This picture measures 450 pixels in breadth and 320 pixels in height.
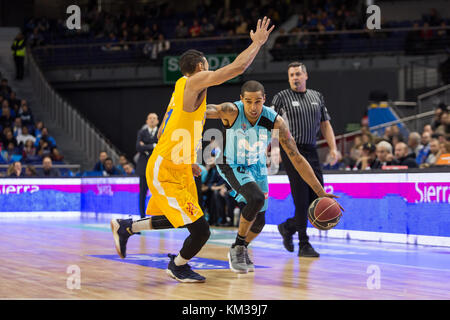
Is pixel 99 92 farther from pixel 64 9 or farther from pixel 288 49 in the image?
pixel 288 49

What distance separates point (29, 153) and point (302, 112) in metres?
13.5

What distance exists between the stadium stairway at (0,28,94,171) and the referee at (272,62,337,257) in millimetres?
14989

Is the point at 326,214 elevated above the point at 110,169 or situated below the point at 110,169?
below

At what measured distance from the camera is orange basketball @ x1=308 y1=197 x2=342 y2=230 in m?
7.08

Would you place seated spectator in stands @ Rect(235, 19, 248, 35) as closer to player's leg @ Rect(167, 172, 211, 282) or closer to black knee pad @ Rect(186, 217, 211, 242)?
player's leg @ Rect(167, 172, 211, 282)

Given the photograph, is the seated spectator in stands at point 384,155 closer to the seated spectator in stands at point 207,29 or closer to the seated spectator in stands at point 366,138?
the seated spectator in stands at point 366,138

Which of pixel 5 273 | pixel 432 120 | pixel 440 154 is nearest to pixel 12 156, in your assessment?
pixel 432 120

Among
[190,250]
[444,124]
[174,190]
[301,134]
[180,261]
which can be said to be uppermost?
[444,124]

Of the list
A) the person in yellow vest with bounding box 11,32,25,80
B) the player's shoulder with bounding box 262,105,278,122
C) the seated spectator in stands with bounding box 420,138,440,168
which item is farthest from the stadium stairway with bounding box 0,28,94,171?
the player's shoulder with bounding box 262,105,278,122

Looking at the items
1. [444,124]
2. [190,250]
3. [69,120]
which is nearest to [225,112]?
[190,250]

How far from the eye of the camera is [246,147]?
7180 mm

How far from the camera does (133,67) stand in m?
24.8

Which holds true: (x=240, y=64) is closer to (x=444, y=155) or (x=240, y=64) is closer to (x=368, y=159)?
(x=444, y=155)

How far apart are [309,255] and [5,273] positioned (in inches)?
136
